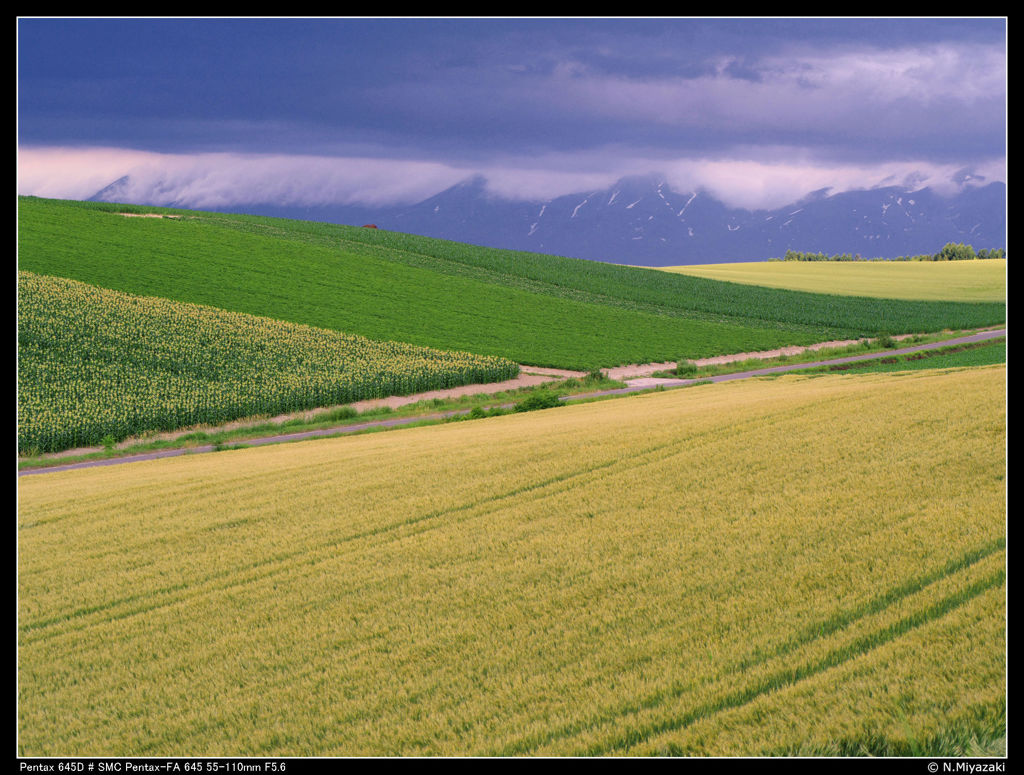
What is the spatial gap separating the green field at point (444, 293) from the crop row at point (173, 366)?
4970 millimetres

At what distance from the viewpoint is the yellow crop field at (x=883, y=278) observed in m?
98.8

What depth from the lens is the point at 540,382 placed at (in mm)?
46500

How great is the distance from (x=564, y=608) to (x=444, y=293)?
6732 centimetres

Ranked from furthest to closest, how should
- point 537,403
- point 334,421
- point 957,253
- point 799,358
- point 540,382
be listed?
point 957,253, point 799,358, point 540,382, point 334,421, point 537,403

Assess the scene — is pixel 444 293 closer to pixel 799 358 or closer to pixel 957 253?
pixel 799 358

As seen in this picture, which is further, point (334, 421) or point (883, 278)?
point (883, 278)

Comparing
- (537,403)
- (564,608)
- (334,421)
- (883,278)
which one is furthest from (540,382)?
(883,278)

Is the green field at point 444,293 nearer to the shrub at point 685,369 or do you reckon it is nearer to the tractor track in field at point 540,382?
the tractor track in field at point 540,382

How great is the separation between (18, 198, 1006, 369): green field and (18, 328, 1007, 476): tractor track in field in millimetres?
1869

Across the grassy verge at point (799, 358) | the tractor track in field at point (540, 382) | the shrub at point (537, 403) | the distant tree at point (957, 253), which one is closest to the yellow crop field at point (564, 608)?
the tractor track in field at point (540, 382)

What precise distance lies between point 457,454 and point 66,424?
2352cm

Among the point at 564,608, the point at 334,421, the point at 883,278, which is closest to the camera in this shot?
the point at 564,608

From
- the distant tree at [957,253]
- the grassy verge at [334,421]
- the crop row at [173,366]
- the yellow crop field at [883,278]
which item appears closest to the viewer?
the grassy verge at [334,421]
